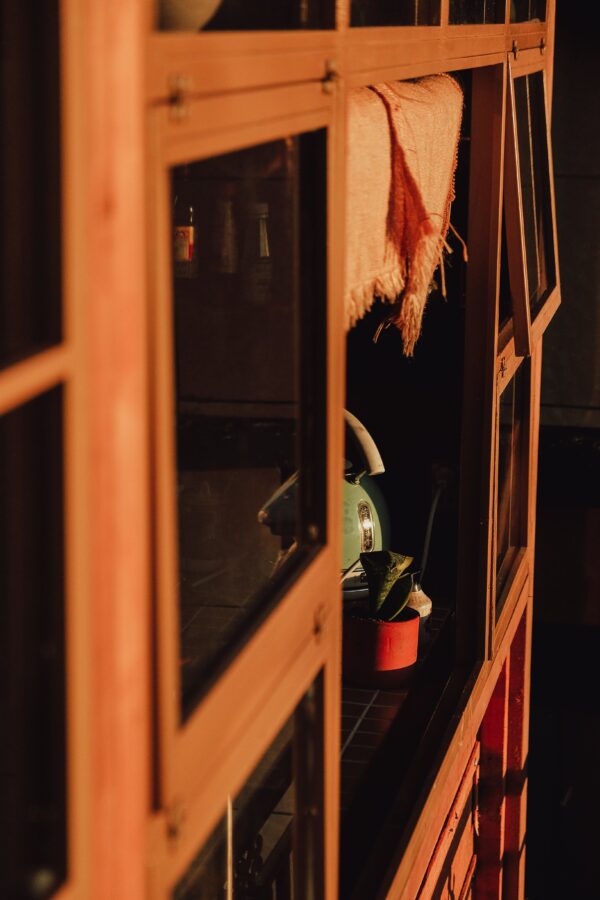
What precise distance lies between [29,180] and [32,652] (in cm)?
25

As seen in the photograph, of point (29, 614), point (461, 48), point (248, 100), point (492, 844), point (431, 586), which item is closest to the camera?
point (29, 614)

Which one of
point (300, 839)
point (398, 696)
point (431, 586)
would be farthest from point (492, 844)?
point (300, 839)

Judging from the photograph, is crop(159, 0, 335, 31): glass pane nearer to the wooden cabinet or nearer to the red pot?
the wooden cabinet

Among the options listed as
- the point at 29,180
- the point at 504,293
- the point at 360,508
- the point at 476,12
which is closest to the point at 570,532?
the point at 504,293

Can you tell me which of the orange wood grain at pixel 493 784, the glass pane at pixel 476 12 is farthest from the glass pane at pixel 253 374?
the orange wood grain at pixel 493 784

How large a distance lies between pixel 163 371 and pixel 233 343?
1.30ft

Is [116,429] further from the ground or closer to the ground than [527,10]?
closer to the ground

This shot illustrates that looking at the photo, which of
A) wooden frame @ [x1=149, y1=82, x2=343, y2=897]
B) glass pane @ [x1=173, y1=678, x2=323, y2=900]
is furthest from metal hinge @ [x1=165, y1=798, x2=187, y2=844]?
glass pane @ [x1=173, y1=678, x2=323, y2=900]

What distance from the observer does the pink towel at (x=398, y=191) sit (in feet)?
4.48

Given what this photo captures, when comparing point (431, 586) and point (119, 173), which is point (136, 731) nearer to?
point (119, 173)

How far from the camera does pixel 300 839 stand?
129cm

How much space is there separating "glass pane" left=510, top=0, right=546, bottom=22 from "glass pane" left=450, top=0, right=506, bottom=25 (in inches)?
4.8

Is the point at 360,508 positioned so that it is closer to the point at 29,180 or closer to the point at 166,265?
the point at 166,265

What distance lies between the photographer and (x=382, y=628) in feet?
6.86
